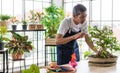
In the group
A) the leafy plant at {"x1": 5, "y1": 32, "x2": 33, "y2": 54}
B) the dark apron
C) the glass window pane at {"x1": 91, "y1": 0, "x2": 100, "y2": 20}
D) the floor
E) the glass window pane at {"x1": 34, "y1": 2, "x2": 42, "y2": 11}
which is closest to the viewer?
the floor

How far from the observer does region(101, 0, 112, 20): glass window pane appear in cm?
576

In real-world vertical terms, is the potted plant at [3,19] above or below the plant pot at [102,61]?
above

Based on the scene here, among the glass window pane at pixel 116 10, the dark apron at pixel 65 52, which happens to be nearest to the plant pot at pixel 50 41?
the glass window pane at pixel 116 10

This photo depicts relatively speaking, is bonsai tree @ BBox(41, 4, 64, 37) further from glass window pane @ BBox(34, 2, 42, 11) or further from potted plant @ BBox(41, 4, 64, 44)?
glass window pane @ BBox(34, 2, 42, 11)

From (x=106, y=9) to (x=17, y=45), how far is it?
2518 millimetres

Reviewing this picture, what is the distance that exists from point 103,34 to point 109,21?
3.53 meters

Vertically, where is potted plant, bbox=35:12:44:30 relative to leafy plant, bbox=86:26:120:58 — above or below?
above

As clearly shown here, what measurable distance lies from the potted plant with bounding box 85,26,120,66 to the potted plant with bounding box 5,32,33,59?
2718 millimetres

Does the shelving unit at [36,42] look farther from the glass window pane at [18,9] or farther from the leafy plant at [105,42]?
the leafy plant at [105,42]

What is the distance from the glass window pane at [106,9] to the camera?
576 cm

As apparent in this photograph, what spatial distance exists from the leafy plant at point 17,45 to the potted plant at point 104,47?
272 centimetres

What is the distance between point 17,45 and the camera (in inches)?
191

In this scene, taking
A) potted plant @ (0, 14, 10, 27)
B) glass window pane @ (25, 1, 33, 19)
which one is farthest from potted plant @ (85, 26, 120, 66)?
glass window pane @ (25, 1, 33, 19)

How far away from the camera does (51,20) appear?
5539 millimetres
